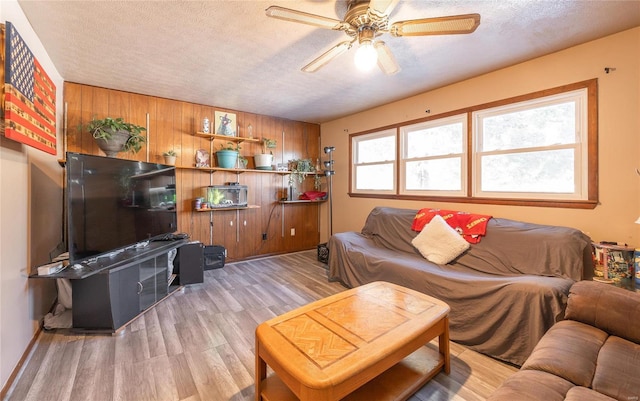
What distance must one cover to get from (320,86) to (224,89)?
4.06 feet

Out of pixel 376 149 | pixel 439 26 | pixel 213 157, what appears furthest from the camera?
pixel 376 149

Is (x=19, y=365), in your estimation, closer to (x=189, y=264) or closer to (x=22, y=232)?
(x=22, y=232)

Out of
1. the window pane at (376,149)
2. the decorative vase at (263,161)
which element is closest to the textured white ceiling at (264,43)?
the window pane at (376,149)

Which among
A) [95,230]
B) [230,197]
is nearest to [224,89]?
[230,197]

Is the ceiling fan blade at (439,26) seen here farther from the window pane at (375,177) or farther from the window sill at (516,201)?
the window pane at (375,177)

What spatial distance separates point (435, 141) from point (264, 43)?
2401 millimetres

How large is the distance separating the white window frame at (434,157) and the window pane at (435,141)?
1.7 inches

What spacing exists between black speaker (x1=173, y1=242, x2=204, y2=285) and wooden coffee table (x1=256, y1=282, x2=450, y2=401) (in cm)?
209

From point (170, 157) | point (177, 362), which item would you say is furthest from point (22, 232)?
point (170, 157)

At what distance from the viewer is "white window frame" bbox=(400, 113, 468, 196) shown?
3.16m

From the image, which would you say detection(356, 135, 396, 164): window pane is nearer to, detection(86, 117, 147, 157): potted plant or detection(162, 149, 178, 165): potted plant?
detection(162, 149, 178, 165): potted plant

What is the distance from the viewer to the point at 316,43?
7.63ft

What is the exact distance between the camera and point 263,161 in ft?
14.4

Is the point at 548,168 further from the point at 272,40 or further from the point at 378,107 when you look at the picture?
the point at 272,40
